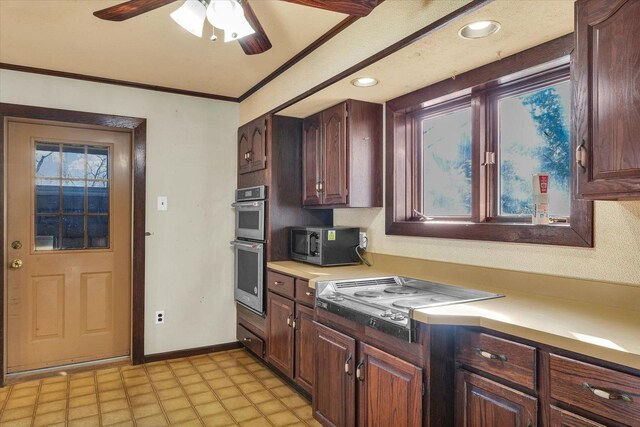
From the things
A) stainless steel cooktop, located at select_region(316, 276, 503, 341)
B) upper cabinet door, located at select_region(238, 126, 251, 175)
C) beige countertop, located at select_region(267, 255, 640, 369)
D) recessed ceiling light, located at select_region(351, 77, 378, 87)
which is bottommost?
stainless steel cooktop, located at select_region(316, 276, 503, 341)

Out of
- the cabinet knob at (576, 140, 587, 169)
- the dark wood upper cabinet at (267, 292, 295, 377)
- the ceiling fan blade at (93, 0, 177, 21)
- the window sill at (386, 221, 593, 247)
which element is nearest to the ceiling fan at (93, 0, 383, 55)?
the ceiling fan blade at (93, 0, 177, 21)

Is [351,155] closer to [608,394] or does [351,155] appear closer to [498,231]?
[498,231]

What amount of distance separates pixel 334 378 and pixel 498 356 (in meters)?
0.98

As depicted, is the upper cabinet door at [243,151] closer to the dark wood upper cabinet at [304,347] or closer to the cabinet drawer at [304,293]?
the cabinet drawer at [304,293]

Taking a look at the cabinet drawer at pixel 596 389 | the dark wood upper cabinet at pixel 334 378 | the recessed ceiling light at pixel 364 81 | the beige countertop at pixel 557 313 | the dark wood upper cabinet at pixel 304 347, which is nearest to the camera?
the cabinet drawer at pixel 596 389

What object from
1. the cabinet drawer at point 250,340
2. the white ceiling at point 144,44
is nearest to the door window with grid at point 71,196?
the white ceiling at point 144,44

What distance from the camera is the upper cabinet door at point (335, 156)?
278 cm

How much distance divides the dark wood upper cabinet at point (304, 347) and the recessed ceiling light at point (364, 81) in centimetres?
139

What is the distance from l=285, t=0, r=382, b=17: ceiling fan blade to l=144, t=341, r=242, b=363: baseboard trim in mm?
3081

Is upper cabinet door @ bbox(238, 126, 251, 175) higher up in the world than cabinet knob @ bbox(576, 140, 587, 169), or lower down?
higher up

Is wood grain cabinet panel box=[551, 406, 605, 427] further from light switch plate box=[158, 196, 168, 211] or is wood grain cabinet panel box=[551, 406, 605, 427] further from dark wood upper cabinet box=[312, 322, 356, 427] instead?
light switch plate box=[158, 196, 168, 211]

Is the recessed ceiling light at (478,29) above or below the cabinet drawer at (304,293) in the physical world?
above

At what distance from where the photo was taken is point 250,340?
3508mm

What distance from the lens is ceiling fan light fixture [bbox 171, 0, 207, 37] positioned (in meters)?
1.78
